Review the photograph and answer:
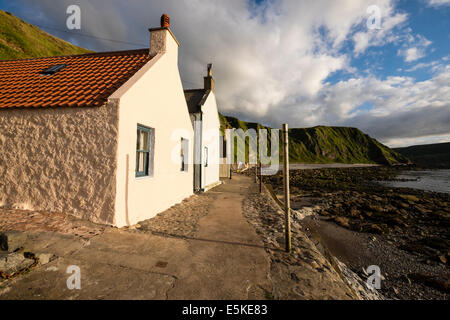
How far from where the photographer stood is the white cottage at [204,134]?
38.4 feet

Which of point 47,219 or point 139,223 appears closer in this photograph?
point 47,219

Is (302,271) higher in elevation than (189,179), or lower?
lower

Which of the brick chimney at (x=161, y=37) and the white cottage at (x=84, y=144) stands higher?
the brick chimney at (x=161, y=37)

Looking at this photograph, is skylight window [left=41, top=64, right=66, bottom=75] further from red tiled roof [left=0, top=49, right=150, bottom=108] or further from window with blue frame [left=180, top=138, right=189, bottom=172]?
window with blue frame [left=180, top=138, right=189, bottom=172]

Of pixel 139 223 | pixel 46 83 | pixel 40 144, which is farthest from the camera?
pixel 46 83

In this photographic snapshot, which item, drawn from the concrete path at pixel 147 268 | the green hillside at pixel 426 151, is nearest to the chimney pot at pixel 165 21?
the concrete path at pixel 147 268

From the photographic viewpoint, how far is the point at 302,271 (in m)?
3.38

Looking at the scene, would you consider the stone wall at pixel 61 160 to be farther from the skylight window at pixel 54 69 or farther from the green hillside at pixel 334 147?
the green hillside at pixel 334 147

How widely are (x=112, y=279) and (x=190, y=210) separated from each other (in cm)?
469

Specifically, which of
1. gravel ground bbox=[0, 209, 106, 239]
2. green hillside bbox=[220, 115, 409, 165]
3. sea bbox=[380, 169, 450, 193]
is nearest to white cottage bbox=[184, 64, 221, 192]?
gravel ground bbox=[0, 209, 106, 239]

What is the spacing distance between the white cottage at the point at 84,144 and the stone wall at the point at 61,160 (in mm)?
24
